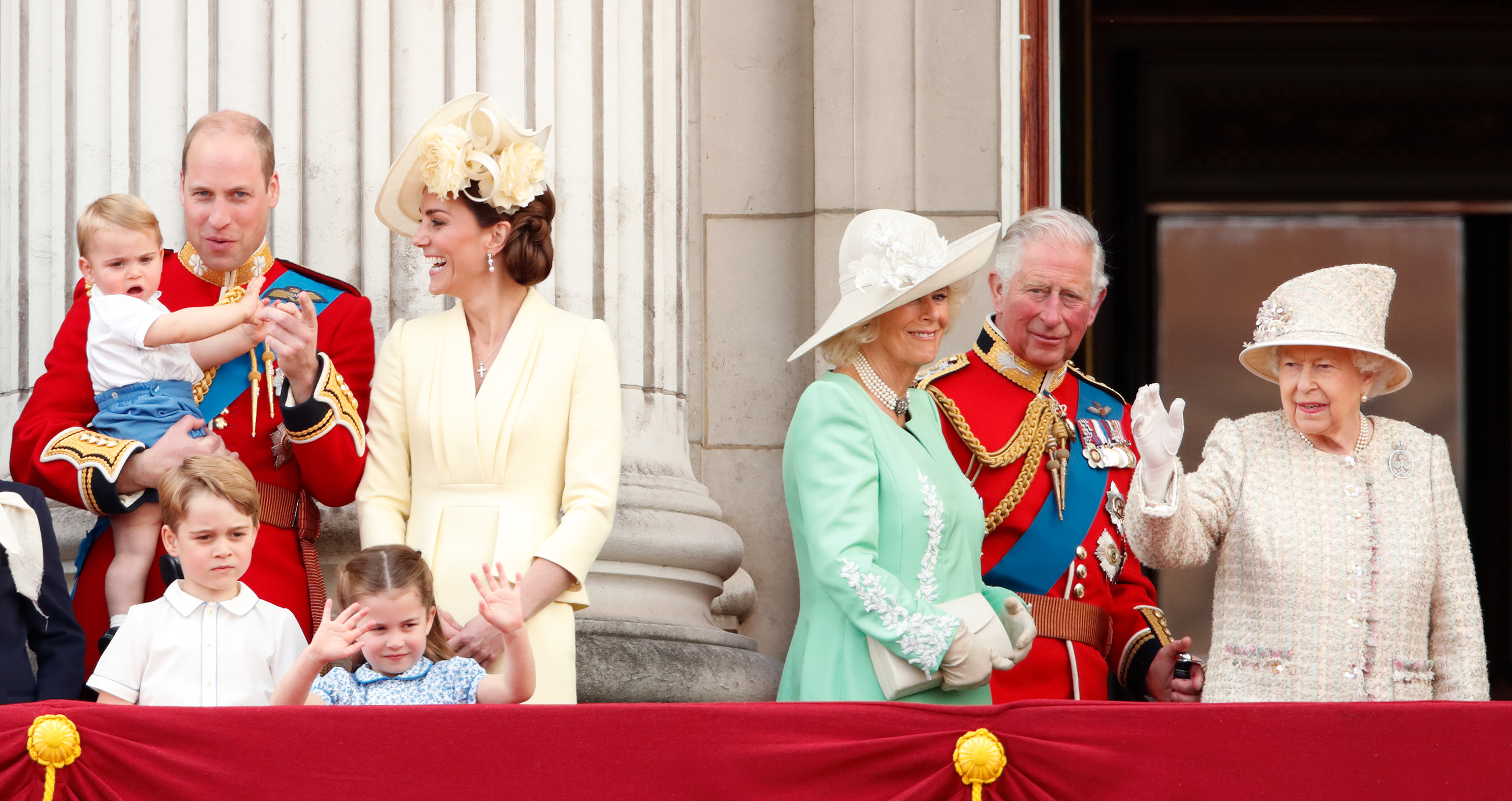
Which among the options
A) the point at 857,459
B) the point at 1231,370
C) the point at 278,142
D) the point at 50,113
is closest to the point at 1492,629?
the point at 1231,370

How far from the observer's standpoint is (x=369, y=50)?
457 cm

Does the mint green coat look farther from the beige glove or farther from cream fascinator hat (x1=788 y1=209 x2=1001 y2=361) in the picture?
cream fascinator hat (x1=788 y1=209 x2=1001 y2=361)

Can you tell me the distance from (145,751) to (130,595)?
80 centimetres

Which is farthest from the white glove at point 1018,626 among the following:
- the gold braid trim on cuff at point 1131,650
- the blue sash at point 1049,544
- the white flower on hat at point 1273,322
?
the white flower on hat at point 1273,322

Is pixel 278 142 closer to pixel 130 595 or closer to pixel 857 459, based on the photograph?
pixel 130 595

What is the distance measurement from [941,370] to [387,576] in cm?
147

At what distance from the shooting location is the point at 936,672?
359 cm

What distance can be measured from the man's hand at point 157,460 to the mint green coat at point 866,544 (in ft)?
3.59

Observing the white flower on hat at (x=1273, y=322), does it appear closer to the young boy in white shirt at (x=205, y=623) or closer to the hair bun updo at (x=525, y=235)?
the hair bun updo at (x=525, y=235)

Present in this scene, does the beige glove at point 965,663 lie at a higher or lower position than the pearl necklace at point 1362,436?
lower

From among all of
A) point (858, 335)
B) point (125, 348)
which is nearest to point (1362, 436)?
point (858, 335)

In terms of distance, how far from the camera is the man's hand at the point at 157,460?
3736 mm

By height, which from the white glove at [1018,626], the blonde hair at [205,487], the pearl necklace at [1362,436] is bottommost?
the white glove at [1018,626]

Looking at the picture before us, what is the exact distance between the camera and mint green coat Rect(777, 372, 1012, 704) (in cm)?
355
